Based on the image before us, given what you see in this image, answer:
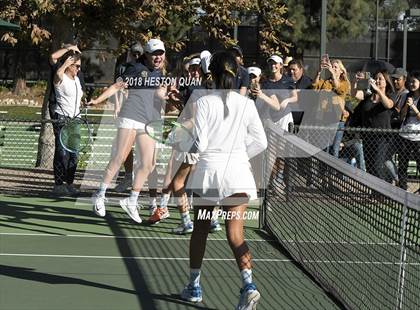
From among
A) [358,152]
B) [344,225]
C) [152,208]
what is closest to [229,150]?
[344,225]

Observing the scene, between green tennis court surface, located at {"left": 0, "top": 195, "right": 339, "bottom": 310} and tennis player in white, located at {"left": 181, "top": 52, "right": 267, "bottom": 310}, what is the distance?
0.64 m

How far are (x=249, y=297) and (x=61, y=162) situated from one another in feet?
21.9

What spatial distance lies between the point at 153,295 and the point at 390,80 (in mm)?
6857

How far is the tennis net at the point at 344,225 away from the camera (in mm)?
6445

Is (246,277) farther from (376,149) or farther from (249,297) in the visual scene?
(376,149)

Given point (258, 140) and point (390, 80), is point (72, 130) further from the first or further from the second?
point (258, 140)

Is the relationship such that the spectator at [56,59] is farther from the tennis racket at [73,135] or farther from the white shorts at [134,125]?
the white shorts at [134,125]

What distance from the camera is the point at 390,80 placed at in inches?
523

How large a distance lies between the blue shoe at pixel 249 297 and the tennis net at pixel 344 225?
0.82 meters

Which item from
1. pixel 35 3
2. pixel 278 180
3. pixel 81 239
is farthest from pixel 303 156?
pixel 35 3

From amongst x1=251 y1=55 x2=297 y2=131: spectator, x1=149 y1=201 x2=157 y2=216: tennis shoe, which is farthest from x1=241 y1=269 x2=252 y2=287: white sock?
x1=251 y1=55 x2=297 y2=131: spectator

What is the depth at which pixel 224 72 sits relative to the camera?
668cm

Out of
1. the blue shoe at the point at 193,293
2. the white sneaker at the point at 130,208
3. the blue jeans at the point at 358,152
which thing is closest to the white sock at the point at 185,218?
the white sneaker at the point at 130,208

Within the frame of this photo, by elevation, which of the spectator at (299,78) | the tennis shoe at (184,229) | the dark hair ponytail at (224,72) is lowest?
the tennis shoe at (184,229)
